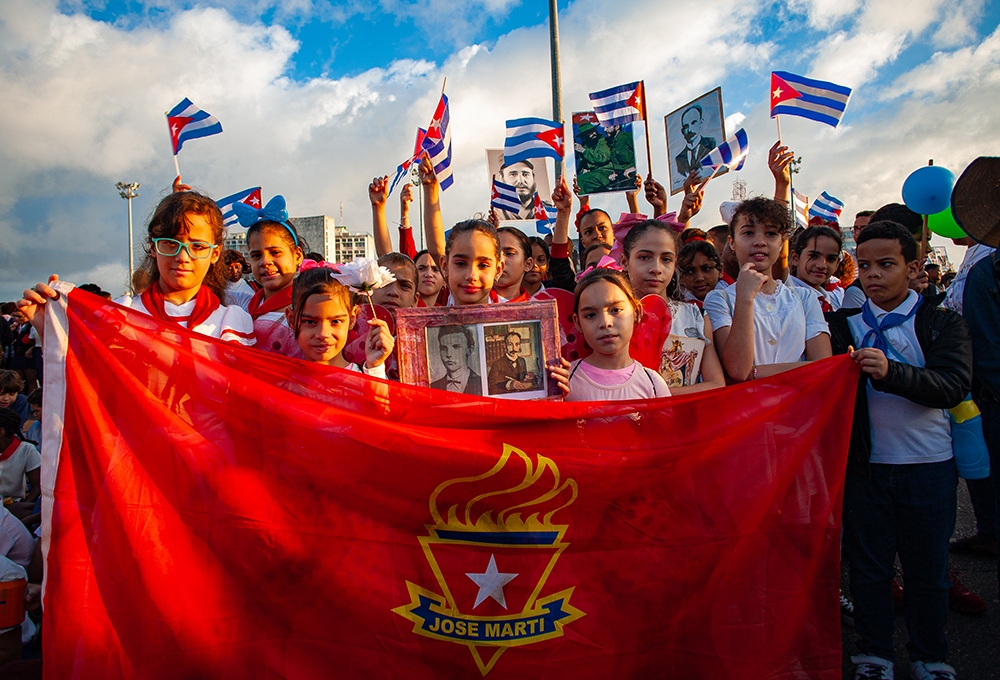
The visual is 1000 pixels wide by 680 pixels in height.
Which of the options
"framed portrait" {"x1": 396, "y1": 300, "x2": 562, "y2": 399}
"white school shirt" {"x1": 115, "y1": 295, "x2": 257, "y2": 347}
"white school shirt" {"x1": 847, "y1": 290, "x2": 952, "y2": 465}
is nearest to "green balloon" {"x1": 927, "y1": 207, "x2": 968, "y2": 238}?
"white school shirt" {"x1": 847, "y1": 290, "x2": 952, "y2": 465}

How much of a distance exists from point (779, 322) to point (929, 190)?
1846 millimetres

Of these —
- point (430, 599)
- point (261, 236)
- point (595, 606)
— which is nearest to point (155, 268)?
point (261, 236)

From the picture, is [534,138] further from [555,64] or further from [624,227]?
[555,64]

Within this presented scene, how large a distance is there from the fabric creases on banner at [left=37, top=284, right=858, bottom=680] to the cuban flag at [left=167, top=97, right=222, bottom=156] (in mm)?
→ 4902

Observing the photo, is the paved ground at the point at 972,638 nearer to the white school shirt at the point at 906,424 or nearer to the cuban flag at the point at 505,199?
the white school shirt at the point at 906,424

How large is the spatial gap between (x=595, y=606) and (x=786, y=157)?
3.90 m

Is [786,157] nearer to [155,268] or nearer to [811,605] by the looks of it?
[811,605]

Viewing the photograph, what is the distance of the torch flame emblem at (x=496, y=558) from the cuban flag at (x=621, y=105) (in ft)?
20.6

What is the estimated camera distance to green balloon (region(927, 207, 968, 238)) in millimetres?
4258

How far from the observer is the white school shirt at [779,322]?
3.15 meters

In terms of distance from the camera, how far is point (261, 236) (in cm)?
376

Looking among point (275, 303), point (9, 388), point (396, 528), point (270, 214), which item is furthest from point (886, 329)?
point (9, 388)

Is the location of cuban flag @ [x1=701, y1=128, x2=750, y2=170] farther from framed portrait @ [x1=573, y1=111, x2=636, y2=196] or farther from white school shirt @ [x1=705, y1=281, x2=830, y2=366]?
white school shirt @ [x1=705, y1=281, x2=830, y2=366]

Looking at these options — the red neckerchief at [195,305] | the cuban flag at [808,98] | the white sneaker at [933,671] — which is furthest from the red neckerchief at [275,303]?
the cuban flag at [808,98]
